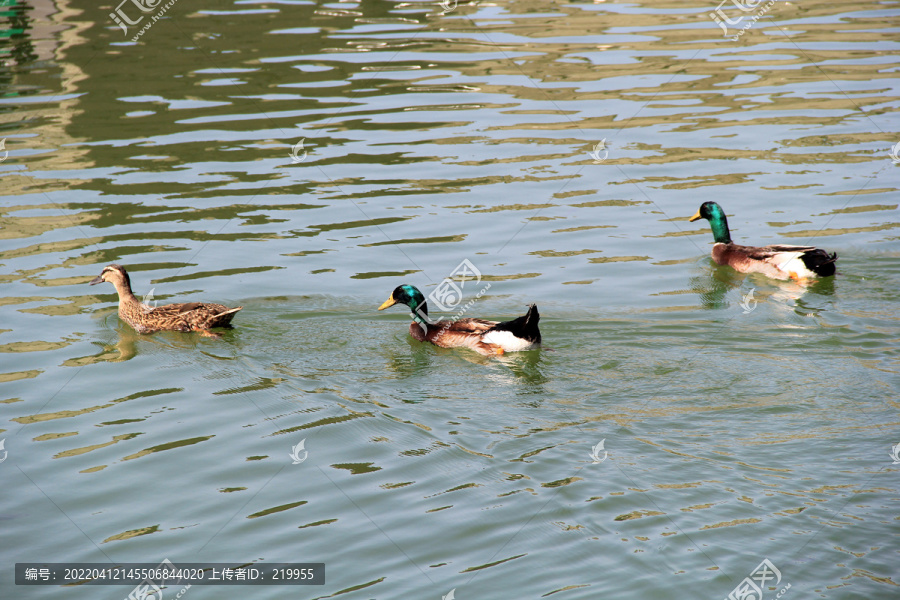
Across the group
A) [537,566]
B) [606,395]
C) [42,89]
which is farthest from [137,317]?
[42,89]

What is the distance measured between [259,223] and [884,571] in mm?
10131

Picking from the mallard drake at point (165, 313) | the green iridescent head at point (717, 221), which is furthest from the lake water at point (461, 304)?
the green iridescent head at point (717, 221)

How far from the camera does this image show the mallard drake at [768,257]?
11.0 meters

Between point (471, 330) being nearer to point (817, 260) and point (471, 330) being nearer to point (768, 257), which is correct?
A: point (768, 257)

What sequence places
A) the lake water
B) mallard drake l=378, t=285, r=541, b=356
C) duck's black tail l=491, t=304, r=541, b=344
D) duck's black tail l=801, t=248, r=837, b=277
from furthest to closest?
1. duck's black tail l=801, t=248, r=837, b=277
2. mallard drake l=378, t=285, r=541, b=356
3. duck's black tail l=491, t=304, r=541, b=344
4. the lake water

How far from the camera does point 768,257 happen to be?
454 inches

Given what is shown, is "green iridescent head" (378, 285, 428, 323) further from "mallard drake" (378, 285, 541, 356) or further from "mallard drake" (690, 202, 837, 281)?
"mallard drake" (690, 202, 837, 281)

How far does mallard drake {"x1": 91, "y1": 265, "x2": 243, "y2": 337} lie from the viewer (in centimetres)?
1025

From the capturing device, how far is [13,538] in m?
7.04

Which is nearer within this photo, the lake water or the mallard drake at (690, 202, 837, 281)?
the lake water

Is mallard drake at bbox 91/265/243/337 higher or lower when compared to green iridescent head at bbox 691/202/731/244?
lower

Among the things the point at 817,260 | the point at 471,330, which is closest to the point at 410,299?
the point at 471,330

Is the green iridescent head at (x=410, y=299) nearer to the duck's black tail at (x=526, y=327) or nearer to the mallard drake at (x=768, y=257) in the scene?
the duck's black tail at (x=526, y=327)

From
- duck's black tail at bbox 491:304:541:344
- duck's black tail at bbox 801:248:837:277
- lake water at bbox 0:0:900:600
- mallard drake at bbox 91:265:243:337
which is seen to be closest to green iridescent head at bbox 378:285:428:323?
lake water at bbox 0:0:900:600
